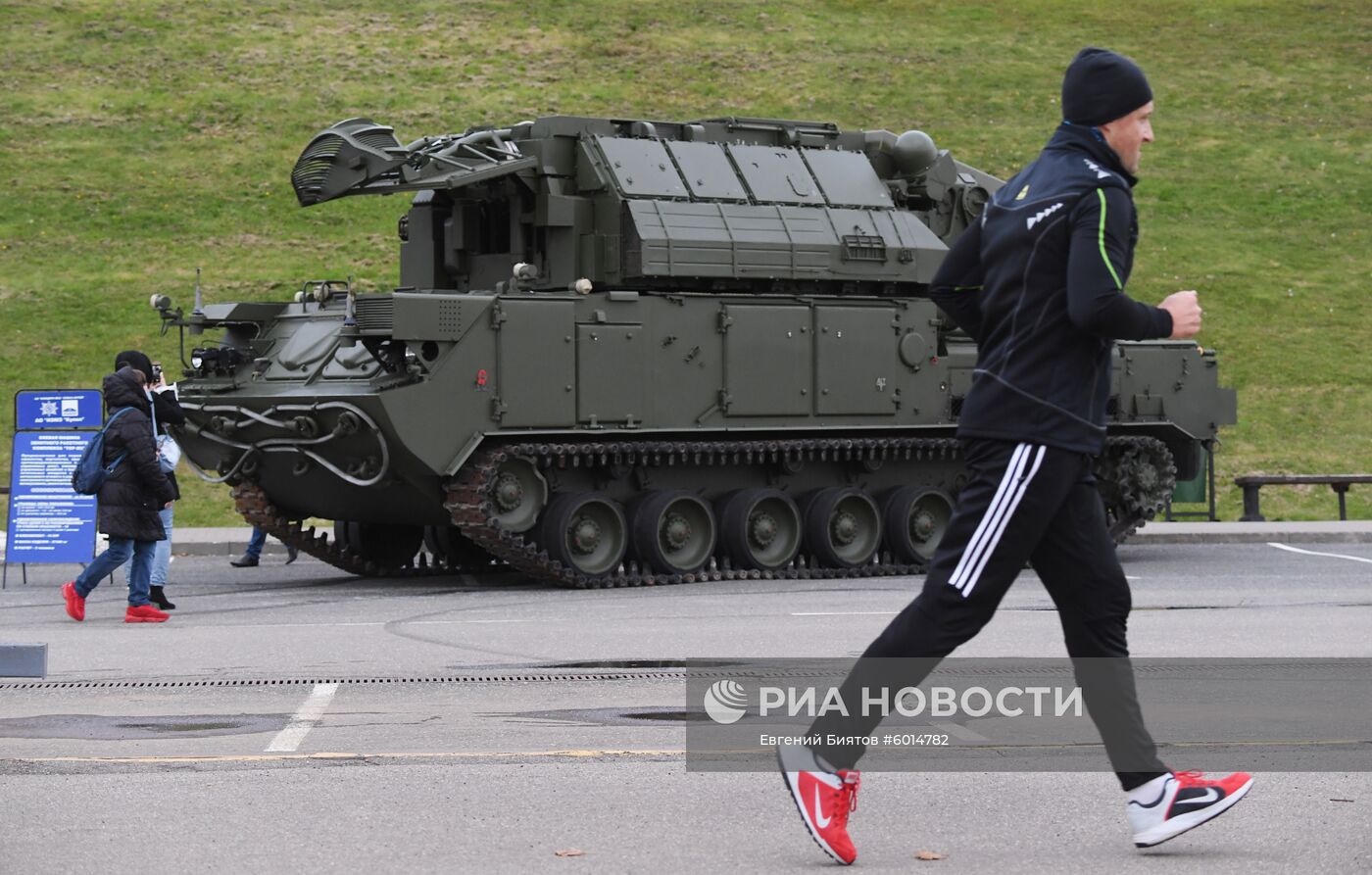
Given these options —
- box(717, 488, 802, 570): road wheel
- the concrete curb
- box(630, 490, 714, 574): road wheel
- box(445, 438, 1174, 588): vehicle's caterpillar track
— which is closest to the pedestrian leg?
box(445, 438, 1174, 588): vehicle's caterpillar track

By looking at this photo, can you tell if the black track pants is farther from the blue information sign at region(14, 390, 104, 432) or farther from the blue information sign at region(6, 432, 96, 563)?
the blue information sign at region(14, 390, 104, 432)

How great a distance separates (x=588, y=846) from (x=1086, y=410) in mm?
1824

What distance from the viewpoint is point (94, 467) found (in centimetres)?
1465

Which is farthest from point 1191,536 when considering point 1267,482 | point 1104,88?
point 1104,88

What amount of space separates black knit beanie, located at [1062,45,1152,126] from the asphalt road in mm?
2034

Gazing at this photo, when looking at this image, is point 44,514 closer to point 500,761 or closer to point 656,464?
point 656,464

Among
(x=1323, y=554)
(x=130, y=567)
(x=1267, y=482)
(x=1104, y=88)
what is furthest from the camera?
(x=1267, y=482)

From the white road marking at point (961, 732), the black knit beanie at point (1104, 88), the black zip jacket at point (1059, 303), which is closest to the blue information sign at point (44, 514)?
the white road marking at point (961, 732)

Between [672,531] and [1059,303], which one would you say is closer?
[1059,303]

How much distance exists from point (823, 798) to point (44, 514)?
42.9ft

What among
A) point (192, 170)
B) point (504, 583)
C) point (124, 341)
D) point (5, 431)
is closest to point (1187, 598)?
point (504, 583)

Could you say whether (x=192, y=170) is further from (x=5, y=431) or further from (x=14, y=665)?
(x=14, y=665)

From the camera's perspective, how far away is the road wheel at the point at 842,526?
19.3 meters

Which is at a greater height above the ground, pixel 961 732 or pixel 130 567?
pixel 961 732
